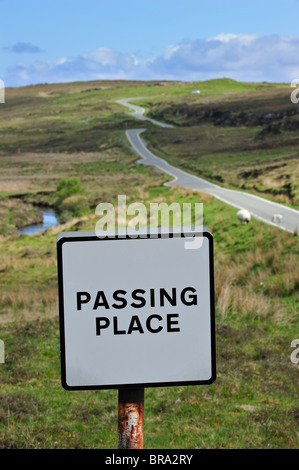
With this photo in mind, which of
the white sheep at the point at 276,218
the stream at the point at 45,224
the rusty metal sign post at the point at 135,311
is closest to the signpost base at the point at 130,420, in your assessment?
the rusty metal sign post at the point at 135,311

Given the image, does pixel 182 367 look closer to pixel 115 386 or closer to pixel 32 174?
pixel 115 386

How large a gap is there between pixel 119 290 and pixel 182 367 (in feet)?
1.38

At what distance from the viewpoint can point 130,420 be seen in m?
2.16

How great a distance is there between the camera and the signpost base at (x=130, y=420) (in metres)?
2.16

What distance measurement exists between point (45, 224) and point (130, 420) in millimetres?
42319

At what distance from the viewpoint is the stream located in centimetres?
4050

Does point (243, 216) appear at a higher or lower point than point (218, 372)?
higher

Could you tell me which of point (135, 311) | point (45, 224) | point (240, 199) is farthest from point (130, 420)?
point (45, 224)

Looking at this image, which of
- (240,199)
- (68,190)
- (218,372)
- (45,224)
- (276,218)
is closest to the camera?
(218,372)

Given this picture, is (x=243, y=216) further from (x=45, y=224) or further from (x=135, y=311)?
(x=45, y=224)

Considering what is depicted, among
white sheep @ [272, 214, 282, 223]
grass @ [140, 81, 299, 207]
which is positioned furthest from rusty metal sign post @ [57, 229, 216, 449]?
grass @ [140, 81, 299, 207]

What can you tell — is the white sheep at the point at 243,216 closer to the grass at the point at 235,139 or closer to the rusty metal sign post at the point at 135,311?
the grass at the point at 235,139

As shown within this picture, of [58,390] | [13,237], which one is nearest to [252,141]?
[13,237]
